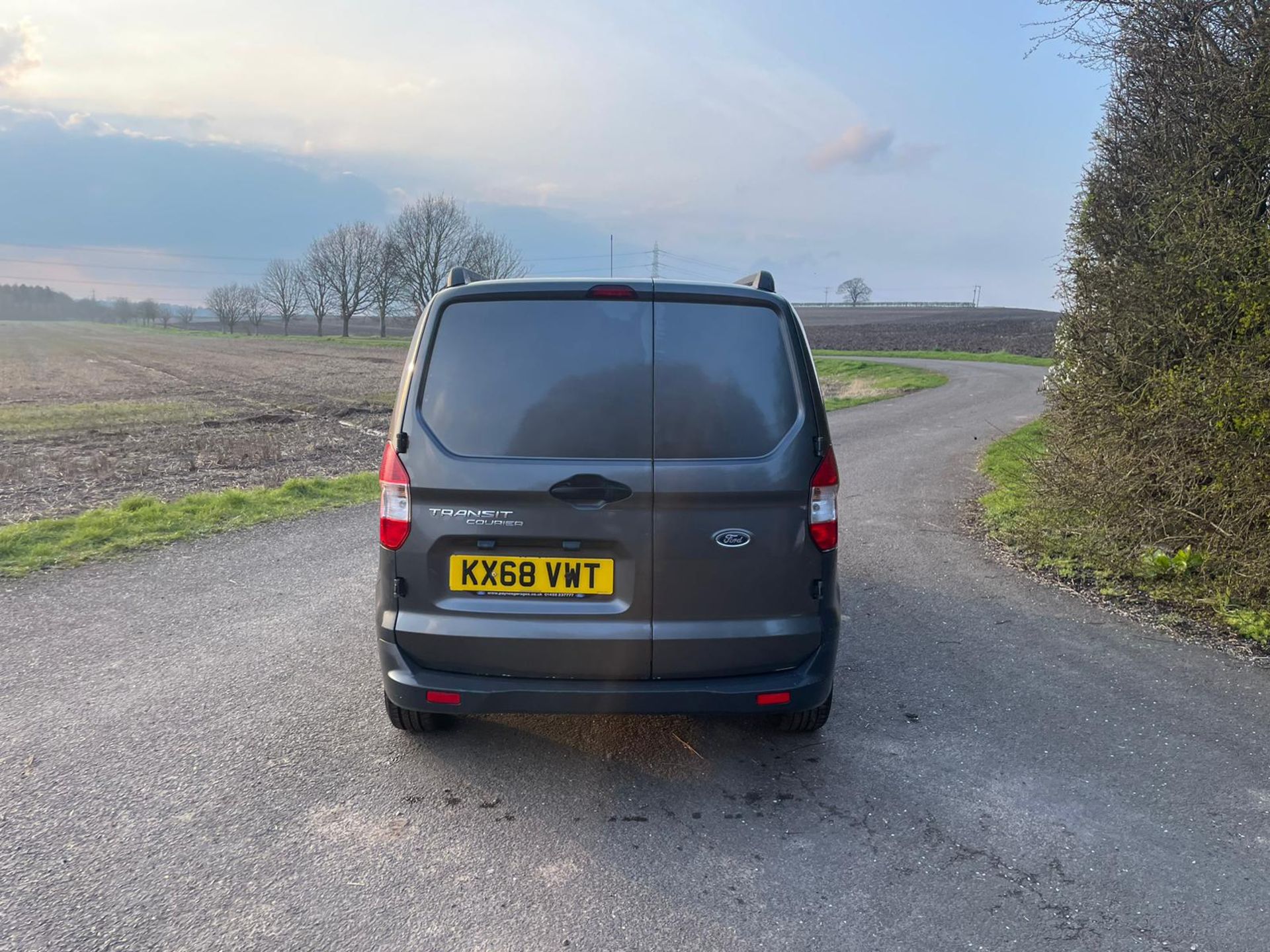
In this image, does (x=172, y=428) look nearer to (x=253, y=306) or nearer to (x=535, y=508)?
(x=535, y=508)

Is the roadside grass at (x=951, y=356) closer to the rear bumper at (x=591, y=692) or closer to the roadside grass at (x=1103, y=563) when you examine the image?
the roadside grass at (x=1103, y=563)

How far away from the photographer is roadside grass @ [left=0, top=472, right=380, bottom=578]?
6.41 m

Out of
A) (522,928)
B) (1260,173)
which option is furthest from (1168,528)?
(522,928)

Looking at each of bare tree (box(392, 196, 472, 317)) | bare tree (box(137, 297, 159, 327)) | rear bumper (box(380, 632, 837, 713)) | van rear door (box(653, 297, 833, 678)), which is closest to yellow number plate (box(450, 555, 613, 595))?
van rear door (box(653, 297, 833, 678))

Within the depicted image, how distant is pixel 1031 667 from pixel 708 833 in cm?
256

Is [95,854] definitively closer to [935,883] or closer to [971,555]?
[935,883]

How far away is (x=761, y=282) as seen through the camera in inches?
142

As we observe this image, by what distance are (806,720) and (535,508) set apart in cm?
157

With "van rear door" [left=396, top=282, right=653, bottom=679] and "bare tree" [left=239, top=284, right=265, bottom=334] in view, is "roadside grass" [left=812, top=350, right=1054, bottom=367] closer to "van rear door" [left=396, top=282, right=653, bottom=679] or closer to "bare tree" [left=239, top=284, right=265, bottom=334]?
"van rear door" [left=396, top=282, right=653, bottom=679]

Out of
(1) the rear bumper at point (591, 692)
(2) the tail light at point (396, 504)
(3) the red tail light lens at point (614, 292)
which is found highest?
(3) the red tail light lens at point (614, 292)

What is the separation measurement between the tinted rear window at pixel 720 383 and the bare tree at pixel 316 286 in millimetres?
82840

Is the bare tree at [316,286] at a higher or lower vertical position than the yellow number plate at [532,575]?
higher

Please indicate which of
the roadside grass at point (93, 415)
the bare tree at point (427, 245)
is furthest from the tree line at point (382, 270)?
the roadside grass at point (93, 415)

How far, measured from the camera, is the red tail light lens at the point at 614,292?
3283 millimetres
